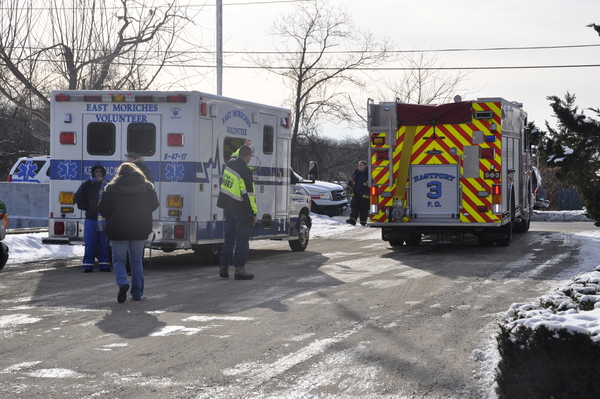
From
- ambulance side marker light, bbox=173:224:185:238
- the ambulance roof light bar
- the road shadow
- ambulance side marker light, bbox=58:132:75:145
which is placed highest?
the ambulance roof light bar

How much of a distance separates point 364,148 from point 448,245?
43355 millimetres

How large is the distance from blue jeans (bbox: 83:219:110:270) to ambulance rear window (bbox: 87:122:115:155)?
1243 mm

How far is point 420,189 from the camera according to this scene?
51.4ft

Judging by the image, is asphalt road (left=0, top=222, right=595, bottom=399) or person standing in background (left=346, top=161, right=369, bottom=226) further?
person standing in background (left=346, top=161, right=369, bottom=226)

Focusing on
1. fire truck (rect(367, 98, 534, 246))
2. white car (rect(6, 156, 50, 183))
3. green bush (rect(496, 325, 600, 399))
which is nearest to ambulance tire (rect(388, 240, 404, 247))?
fire truck (rect(367, 98, 534, 246))

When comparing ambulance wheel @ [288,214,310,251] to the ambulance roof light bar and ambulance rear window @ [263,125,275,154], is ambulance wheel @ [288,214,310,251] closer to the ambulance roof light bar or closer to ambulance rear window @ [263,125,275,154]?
ambulance rear window @ [263,125,275,154]

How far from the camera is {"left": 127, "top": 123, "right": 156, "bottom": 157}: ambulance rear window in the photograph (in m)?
13.0

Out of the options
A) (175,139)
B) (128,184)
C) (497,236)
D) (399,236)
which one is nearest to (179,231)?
(175,139)

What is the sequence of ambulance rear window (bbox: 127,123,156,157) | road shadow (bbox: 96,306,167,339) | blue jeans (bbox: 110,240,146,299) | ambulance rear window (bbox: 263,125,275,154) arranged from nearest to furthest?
road shadow (bbox: 96,306,167,339) < blue jeans (bbox: 110,240,146,299) < ambulance rear window (bbox: 127,123,156,157) < ambulance rear window (bbox: 263,125,275,154)

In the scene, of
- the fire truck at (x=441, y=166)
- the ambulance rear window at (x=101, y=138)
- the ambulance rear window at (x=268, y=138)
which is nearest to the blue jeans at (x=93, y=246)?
the ambulance rear window at (x=101, y=138)

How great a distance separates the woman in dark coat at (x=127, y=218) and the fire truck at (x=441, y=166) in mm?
6880

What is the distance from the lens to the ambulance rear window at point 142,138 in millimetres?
13008

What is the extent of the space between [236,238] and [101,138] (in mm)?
3198

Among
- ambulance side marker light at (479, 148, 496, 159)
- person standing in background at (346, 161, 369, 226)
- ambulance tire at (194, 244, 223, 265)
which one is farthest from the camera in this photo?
person standing in background at (346, 161, 369, 226)
